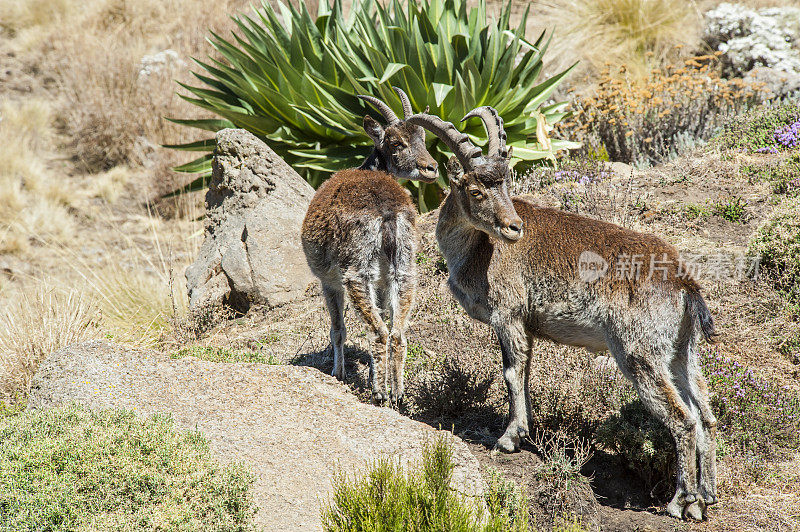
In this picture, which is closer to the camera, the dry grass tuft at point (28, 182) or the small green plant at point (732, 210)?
the small green plant at point (732, 210)

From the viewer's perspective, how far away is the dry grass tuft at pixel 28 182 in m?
13.6

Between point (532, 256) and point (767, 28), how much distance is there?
10757 mm

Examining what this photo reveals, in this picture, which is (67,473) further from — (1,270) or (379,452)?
(1,270)

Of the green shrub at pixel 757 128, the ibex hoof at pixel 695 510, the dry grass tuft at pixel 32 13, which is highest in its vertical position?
the dry grass tuft at pixel 32 13

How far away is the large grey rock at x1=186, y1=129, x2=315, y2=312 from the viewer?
8.59 metres

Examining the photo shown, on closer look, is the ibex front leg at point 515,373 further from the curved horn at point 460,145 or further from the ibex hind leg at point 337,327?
the ibex hind leg at point 337,327

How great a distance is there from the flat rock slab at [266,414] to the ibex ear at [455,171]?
1806 mm

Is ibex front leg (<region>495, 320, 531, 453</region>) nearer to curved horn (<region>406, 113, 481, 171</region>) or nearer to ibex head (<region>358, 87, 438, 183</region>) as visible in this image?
curved horn (<region>406, 113, 481, 171</region>)

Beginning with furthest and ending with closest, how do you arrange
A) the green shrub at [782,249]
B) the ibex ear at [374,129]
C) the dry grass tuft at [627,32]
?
1. the dry grass tuft at [627,32]
2. the green shrub at [782,249]
3. the ibex ear at [374,129]

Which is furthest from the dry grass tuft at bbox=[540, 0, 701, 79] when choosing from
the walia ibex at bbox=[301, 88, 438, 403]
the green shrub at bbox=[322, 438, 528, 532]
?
the green shrub at bbox=[322, 438, 528, 532]

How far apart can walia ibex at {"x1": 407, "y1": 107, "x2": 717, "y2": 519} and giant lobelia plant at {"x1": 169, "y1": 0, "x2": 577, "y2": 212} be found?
13.1 feet

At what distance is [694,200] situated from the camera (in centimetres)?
891

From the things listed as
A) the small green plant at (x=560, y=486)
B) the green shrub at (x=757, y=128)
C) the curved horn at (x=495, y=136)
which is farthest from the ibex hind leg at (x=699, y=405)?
the green shrub at (x=757, y=128)

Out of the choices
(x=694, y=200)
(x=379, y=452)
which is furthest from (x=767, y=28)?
(x=379, y=452)
